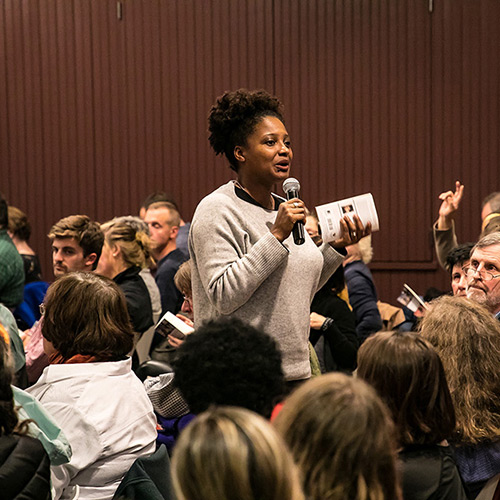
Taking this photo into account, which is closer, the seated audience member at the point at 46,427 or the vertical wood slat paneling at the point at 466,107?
the seated audience member at the point at 46,427

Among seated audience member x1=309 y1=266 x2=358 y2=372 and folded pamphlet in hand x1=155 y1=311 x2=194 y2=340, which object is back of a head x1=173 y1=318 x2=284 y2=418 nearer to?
folded pamphlet in hand x1=155 y1=311 x2=194 y2=340

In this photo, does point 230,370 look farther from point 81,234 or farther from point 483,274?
point 81,234

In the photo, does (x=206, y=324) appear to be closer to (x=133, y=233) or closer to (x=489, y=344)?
(x=489, y=344)

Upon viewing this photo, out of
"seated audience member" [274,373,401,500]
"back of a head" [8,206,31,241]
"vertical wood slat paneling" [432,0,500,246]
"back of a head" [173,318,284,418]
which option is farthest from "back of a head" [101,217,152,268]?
"vertical wood slat paneling" [432,0,500,246]

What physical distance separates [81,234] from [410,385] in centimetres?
243

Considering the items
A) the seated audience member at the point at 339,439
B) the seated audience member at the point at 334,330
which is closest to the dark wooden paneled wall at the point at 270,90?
the seated audience member at the point at 334,330

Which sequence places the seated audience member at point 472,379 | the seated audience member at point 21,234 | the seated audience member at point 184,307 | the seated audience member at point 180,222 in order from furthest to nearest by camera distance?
the seated audience member at point 180,222
the seated audience member at point 21,234
the seated audience member at point 184,307
the seated audience member at point 472,379

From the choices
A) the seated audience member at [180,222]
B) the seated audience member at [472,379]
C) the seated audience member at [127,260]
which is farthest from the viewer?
the seated audience member at [180,222]

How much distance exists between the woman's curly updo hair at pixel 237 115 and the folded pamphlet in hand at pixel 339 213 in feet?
1.01

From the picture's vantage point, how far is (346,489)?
1322 mm

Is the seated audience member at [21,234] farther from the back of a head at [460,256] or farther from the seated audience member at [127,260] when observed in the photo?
the back of a head at [460,256]

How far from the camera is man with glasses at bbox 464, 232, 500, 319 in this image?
2.89 m

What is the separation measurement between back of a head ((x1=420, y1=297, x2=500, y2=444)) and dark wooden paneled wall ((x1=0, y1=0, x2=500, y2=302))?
4.26m

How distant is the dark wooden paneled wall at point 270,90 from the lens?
6398 mm
